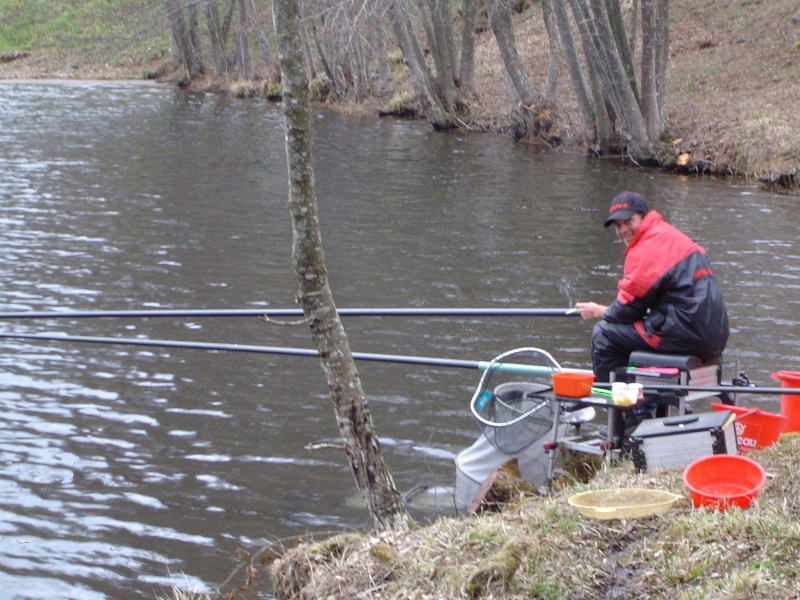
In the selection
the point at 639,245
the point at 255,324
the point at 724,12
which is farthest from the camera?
the point at 724,12

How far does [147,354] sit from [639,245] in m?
4.98

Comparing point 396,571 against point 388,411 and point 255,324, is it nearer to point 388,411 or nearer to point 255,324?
point 388,411

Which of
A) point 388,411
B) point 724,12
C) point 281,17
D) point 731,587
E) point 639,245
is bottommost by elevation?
point 388,411

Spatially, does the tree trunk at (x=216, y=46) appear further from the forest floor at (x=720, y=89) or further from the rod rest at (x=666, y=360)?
the rod rest at (x=666, y=360)

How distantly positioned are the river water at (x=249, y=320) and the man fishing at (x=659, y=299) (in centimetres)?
162

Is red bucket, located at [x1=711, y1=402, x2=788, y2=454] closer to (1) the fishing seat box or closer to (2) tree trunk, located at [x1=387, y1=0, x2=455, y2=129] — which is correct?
(1) the fishing seat box

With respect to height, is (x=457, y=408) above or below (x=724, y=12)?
below

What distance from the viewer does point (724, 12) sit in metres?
29.1

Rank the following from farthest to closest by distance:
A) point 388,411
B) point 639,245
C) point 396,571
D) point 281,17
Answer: point 388,411, point 639,245, point 281,17, point 396,571

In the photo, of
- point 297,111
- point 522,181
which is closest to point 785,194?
point 522,181

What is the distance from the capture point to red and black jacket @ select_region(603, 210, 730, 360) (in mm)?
5508

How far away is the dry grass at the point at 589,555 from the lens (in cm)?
351

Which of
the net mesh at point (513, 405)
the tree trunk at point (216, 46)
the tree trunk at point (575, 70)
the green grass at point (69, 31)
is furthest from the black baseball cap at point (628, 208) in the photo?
the green grass at point (69, 31)

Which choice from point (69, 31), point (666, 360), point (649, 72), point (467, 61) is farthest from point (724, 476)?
point (69, 31)
